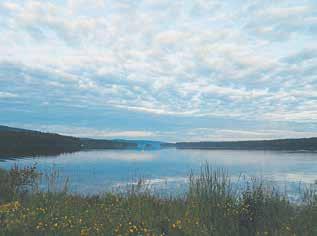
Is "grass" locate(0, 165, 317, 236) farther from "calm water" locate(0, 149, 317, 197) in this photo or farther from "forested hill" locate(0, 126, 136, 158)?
"forested hill" locate(0, 126, 136, 158)

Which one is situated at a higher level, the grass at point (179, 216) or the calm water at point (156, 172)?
the grass at point (179, 216)

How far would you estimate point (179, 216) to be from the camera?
835 cm

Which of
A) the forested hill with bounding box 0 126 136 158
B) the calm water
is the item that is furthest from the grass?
the forested hill with bounding box 0 126 136 158

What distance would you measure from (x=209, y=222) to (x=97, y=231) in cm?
227

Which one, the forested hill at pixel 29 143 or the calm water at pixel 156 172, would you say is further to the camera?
the forested hill at pixel 29 143

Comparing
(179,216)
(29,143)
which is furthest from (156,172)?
(29,143)

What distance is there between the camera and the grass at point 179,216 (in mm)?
7234

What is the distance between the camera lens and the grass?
7234mm

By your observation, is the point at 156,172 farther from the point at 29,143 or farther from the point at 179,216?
the point at 29,143

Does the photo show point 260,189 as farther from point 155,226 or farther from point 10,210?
point 10,210

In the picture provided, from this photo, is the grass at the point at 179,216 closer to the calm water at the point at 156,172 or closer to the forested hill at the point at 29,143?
the calm water at the point at 156,172

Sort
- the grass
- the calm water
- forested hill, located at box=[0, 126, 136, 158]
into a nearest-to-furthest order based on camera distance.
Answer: the grass, the calm water, forested hill, located at box=[0, 126, 136, 158]

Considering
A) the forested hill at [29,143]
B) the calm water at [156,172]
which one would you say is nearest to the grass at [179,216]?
the calm water at [156,172]

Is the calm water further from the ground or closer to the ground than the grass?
closer to the ground
